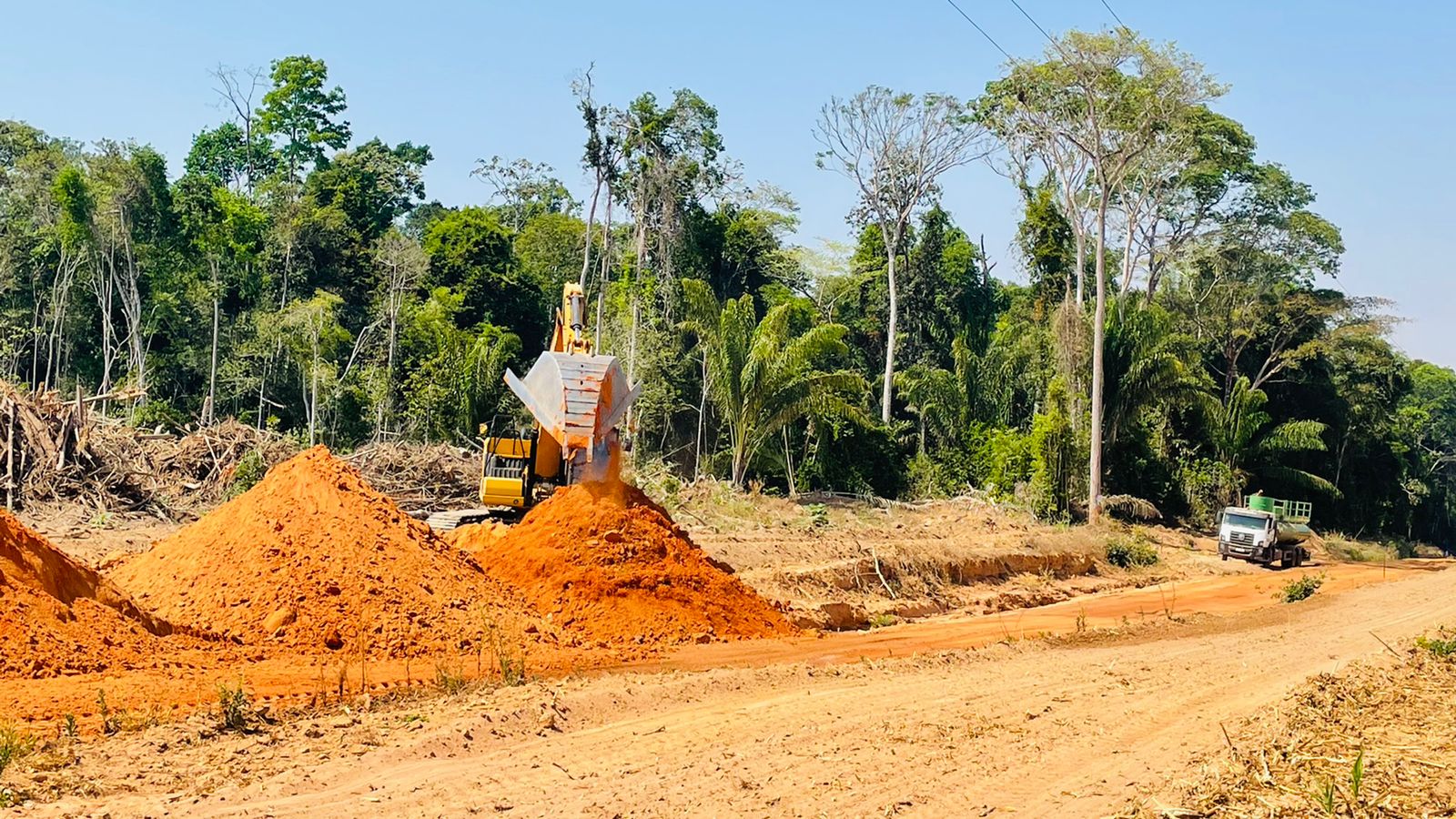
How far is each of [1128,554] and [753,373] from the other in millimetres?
9763

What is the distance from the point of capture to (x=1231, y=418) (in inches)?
1634

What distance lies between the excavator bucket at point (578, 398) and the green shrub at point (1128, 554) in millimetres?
17853

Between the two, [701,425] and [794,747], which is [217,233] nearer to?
[701,425]

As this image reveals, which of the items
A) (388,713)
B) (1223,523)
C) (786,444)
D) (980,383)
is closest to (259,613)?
(388,713)

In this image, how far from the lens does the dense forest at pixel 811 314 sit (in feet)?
117

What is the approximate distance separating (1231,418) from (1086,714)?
112ft

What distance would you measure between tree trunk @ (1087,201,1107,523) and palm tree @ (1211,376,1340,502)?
614 cm

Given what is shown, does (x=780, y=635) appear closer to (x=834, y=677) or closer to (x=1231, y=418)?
(x=834, y=677)

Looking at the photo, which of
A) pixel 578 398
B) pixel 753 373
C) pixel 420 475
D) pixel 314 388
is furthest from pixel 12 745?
pixel 314 388

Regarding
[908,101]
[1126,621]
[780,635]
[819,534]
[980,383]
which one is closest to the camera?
[780,635]

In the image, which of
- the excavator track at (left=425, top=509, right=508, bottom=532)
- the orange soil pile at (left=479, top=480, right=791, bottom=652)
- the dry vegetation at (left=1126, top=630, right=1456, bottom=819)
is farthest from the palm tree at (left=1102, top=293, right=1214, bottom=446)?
A: the dry vegetation at (left=1126, top=630, right=1456, bottom=819)

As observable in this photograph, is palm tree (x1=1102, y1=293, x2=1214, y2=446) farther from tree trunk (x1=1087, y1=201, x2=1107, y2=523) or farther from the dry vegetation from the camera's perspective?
the dry vegetation

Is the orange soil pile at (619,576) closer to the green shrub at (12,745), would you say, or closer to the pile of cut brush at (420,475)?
the green shrub at (12,745)

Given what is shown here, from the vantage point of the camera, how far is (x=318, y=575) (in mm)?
12500
